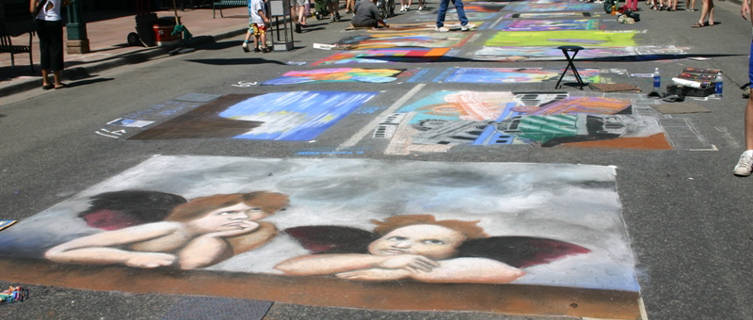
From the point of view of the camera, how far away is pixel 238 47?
56.2 ft

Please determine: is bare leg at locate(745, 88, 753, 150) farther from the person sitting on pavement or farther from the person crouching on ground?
the person sitting on pavement

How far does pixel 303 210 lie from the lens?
17.2 feet

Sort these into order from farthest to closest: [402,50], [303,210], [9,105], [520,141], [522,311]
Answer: [402,50] < [9,105] < [520,141] < [303,210] < [522,311]

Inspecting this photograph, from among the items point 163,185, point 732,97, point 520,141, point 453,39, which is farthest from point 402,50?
point 163,185

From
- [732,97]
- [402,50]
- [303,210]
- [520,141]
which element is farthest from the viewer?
[402,50]

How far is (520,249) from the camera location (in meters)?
4.35

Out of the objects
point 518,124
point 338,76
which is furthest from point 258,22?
point 518,124

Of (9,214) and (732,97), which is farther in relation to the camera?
(732,97)

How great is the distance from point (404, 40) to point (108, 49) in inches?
265

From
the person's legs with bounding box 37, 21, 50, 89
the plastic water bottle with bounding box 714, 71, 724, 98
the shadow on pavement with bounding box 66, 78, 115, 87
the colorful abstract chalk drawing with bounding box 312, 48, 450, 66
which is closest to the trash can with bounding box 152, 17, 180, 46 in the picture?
the shadow on pavement with bounding box 66, 78, 115, 87

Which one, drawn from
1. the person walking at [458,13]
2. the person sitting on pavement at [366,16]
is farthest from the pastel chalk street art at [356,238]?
the person sitting on pavement at [366,16]

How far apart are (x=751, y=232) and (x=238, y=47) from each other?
46.4 feet

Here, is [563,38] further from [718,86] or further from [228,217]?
[228,217]

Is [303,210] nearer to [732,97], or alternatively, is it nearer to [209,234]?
[209,234]
